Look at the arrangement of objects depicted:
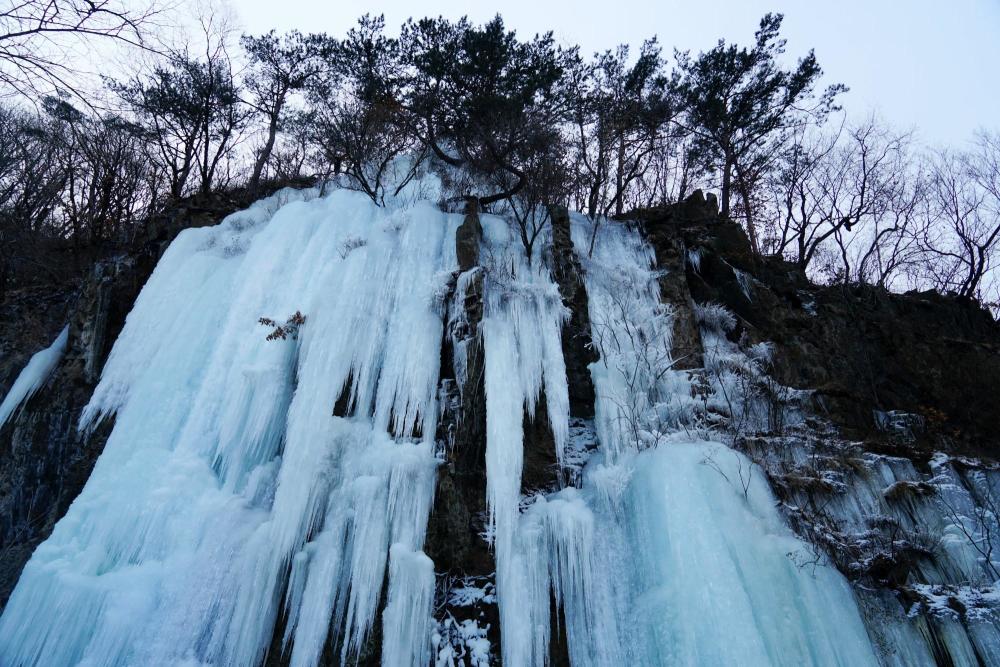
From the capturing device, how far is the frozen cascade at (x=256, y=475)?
13.4 ft

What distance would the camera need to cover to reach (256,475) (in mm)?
4961

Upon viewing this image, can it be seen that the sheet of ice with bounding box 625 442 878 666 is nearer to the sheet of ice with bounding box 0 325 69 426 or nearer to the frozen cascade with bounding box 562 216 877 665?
the frozen cascade with bounding box 562 216 877 665

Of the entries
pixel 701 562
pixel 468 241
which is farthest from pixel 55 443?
pixel 701 562

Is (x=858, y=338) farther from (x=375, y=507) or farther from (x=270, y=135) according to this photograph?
(x=270, y=135)

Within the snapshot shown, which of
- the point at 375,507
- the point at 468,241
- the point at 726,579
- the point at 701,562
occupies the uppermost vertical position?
the point at 468,241

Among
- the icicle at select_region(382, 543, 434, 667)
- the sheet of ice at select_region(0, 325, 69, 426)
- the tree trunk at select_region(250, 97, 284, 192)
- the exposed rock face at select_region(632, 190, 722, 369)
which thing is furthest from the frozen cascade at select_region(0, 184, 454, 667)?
the tree trunk at select_region(250, 97, 284, 192)

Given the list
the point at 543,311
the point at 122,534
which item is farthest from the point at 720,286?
the point at 122,534

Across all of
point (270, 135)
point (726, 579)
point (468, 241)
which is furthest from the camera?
point (270, 135)

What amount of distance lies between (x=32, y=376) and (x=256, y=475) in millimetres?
4729

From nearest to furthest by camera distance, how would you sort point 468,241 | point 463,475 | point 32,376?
point 463,475
point 468,241
point 32,376

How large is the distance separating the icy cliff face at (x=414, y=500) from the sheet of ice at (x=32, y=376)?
152mm

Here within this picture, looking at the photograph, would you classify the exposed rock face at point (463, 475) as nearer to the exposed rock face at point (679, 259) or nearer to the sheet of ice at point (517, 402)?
the sheet of ice at point (517, 402)

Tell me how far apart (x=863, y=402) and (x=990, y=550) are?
2.51 m

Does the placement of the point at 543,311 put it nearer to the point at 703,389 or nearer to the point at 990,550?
the point at 703,389
